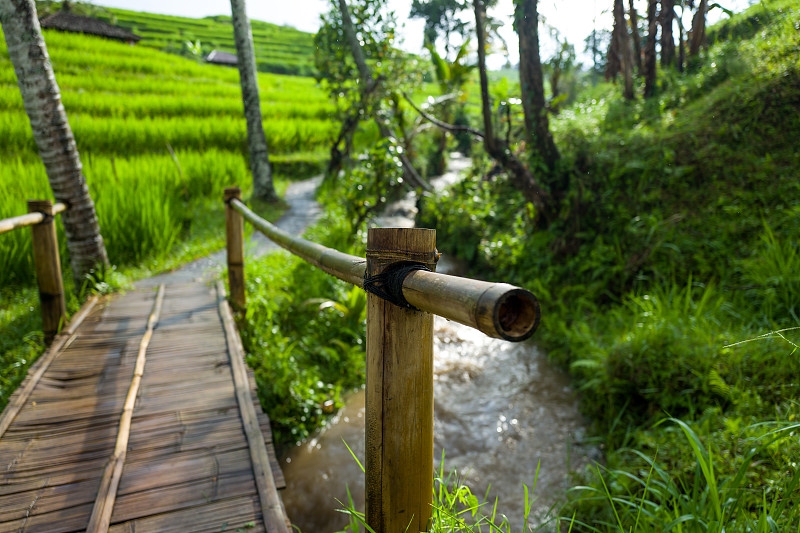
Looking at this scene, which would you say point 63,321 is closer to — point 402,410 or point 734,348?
point 402,410

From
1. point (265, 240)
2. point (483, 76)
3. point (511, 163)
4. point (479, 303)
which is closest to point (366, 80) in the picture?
point (483, 76)

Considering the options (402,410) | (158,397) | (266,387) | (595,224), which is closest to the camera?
(402,410)

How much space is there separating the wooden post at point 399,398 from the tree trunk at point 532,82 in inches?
172

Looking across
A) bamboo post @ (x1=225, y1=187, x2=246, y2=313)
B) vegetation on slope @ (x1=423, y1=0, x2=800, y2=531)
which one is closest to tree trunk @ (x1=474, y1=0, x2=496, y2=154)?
vegetation on slope @ (x1=423, y1=0, x2=800, y2=531)

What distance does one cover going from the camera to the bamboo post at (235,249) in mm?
3586

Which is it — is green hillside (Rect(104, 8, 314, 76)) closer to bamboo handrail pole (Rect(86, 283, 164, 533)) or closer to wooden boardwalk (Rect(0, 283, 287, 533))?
wooden boardwalk (Rect(0, 283, 287, 533))

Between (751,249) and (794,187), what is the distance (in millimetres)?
593

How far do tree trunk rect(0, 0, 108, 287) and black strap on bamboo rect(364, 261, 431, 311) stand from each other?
11.7 feet

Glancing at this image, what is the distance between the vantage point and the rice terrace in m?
1.42

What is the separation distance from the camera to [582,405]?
3.20 m

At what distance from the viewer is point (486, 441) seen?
3.04 meters

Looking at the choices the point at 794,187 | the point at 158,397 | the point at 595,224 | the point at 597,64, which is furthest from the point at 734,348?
the point at 597,64

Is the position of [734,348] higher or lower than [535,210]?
lower

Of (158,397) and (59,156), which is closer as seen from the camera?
(158,397)
